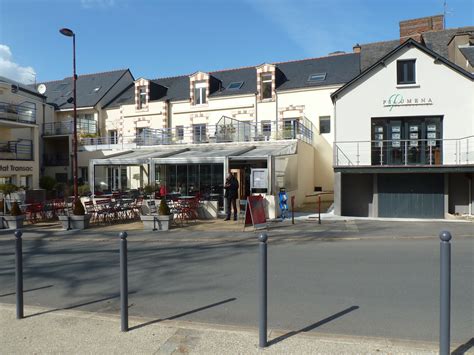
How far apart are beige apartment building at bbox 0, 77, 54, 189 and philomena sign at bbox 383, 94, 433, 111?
2179 centimetres

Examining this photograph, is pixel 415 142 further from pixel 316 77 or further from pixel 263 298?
pixel 263 298

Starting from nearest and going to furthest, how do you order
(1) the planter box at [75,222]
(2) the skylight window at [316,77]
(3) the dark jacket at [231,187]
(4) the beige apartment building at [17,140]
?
1. (1) the planter box at [75,222]
2. (3) the dark jacket at [231,187]
3. (2) the skylight window at [316,77]
4. (4) the beige apartment building at [17,140]

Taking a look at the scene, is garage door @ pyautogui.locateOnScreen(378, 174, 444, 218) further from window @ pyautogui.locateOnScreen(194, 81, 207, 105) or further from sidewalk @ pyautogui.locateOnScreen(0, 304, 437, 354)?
window @ pyautogui.locateOnScreen(194, 81, 207, 105)

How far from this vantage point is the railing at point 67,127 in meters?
31.1

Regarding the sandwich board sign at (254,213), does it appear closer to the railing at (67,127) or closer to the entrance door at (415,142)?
the entrance door at (415,142)

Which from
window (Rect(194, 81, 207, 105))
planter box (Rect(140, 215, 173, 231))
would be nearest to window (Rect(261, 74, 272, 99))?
window (Rect(194, 81, 207, 105))

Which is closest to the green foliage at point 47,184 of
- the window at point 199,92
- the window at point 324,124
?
the window at point 199,92

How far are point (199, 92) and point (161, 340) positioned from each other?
2536 cm

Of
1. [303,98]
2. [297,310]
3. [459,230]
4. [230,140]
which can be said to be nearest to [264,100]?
[303,98]

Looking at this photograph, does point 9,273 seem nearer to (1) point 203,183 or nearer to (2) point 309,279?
(2) point 309,279

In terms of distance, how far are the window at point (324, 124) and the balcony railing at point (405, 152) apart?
6872 mm

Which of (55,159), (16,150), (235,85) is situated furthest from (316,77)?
(55,159)

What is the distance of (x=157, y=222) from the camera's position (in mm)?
12867

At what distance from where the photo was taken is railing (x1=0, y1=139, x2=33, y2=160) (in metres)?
25.9
